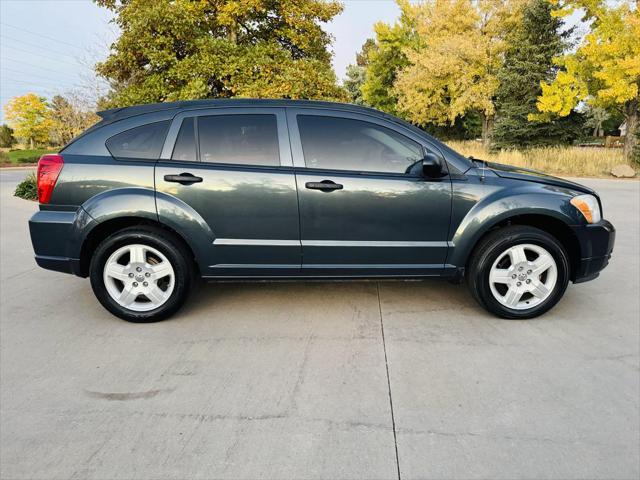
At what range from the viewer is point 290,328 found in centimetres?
348

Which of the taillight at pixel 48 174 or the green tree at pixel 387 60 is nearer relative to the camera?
the taillight at pixel 48 174

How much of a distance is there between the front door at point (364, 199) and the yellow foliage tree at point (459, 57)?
26.1m

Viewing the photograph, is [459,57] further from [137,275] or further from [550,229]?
[137,275]

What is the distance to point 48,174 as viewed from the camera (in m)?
3.44

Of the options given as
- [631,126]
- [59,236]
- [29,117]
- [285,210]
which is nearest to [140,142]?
[59,236]

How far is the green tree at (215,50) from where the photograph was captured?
9.98 meters

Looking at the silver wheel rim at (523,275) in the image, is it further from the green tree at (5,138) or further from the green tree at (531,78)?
the green tree at (5,138)

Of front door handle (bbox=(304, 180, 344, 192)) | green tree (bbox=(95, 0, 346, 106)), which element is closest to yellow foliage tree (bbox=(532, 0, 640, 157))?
green tree (bbox=(95, 0, 346, 106))

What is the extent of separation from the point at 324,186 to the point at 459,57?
27.2 metres

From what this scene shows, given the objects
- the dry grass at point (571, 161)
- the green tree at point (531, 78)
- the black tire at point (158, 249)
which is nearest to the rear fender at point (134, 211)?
the black tire at point (158, 249)

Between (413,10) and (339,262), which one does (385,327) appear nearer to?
(339,262)

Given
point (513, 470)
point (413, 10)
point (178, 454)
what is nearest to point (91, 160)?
point (178, 454)

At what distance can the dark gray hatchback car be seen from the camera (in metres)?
3.45

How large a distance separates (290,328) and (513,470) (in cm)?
190
